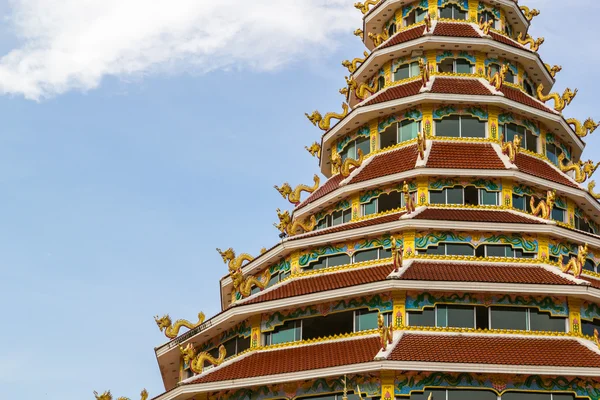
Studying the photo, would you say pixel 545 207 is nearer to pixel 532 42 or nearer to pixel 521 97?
pixel 521 97

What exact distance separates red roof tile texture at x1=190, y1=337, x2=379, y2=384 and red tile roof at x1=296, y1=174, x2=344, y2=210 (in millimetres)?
10507

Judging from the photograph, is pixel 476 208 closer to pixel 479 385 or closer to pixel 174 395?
pixel 479 385

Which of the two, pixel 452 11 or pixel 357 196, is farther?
pixel 452 11

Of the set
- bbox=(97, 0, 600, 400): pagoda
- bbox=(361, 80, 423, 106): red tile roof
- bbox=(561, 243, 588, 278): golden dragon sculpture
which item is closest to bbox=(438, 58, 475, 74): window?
bbox=(97, 0, 600, 400): pagoda

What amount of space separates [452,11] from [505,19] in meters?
3.71

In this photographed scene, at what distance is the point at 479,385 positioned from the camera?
3972 centimetres

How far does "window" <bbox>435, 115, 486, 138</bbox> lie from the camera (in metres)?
51.7

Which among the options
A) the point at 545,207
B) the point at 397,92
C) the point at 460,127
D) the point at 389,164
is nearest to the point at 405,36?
the point at 397,92

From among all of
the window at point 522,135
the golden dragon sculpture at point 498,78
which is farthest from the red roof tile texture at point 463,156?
the golden dragon sculpture at point 498,78

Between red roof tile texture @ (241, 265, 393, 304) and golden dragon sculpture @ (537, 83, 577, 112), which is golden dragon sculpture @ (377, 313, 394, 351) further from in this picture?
golden dragon sculpture @ (537, 83, 577, 112)

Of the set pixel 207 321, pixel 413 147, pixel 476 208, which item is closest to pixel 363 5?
pixel 413 147

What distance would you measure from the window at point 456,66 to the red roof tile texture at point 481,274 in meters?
14.5

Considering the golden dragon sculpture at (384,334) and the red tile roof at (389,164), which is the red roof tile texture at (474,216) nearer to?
the red tile roof at (389,164)

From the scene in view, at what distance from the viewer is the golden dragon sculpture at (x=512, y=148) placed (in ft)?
160
